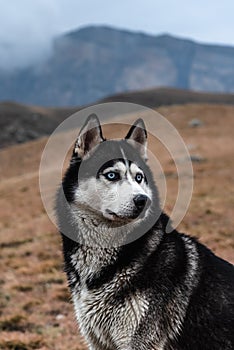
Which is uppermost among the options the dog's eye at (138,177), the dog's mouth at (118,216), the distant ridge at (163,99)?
the dog's eye at (138,177)

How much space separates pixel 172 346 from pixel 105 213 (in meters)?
1.43

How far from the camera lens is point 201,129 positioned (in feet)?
168

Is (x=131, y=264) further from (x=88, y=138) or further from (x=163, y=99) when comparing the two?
(x=163, y=99)

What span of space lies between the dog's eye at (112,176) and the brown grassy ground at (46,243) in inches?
153

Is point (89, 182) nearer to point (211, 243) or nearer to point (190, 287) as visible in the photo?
point (190, 287)

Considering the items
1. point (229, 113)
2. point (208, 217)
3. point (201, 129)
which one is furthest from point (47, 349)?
point (229, 113)

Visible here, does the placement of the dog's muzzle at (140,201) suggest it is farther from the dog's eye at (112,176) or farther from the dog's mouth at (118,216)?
the dog's eye at (112,176)

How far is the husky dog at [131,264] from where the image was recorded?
179 inches

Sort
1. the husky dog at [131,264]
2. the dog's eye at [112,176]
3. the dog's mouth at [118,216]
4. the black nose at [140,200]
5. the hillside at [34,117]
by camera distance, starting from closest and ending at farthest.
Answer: the husky dog at [131,264]
the black nose at [140,200]
the dog's mouth at [118,216]
the dog's eye at [112,176]
the hillside at [34,117]

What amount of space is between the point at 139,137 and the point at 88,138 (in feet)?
2.09

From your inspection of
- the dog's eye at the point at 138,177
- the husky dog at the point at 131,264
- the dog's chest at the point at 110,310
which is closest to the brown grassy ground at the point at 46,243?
the dog's chest at the point at 110,310

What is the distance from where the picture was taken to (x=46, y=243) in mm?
17375

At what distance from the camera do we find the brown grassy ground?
29.5 ft

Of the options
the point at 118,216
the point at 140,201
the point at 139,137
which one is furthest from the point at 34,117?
the point at 140,201
